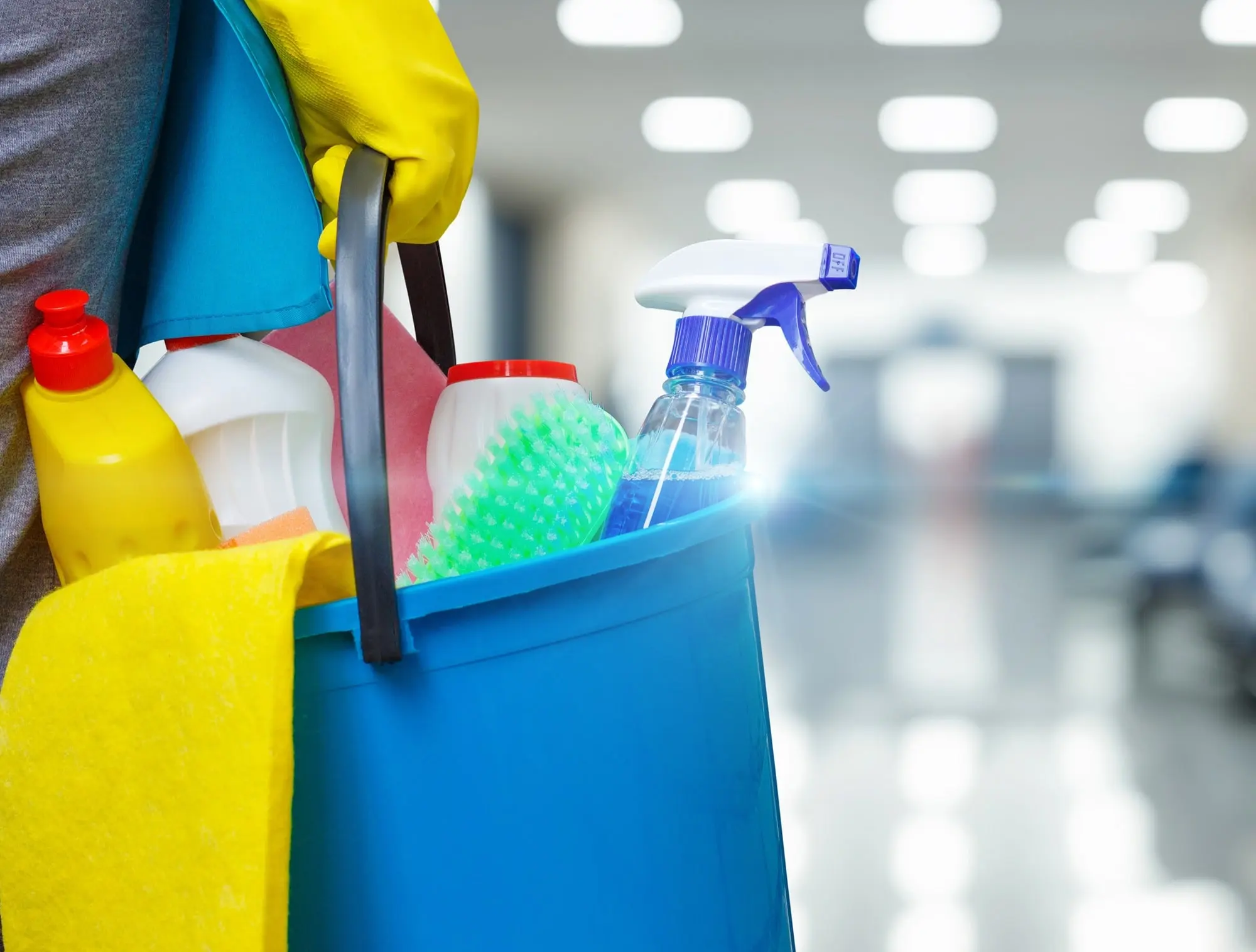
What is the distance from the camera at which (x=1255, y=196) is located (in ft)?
9.00

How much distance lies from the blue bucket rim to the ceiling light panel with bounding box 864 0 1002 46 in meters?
2.56

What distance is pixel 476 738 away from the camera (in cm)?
34

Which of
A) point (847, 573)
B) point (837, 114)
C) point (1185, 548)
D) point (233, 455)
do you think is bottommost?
point (847, 573)

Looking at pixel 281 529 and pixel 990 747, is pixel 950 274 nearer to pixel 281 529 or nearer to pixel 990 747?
pixel 990 747

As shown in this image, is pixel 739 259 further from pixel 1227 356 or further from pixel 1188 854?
pixel 1227 356

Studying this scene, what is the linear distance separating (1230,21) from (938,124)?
0.73m

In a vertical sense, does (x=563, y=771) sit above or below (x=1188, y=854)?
above

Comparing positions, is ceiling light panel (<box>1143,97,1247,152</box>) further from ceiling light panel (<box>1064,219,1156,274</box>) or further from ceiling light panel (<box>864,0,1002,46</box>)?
ceiling light panel (<box>864,0,1002,46</box>)

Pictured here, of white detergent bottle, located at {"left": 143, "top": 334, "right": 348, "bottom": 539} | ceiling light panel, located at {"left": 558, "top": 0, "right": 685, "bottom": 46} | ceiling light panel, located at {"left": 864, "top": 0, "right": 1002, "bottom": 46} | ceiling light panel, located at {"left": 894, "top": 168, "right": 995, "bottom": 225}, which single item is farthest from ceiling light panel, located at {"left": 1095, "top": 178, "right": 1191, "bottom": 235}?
white detergent bottle, located at {"left": 143, "top": 334, "right": 348, "bottom": 539}

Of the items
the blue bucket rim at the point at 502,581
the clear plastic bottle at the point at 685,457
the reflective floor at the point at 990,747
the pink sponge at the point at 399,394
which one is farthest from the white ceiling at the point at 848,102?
the blue bucket rim at the point at 502,581

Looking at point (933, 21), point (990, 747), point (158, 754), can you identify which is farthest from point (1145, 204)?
point (158, 754)

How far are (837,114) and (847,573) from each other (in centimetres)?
140

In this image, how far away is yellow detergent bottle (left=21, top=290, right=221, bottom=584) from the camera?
39 cm

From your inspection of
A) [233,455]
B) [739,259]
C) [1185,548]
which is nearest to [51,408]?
[233,455]
